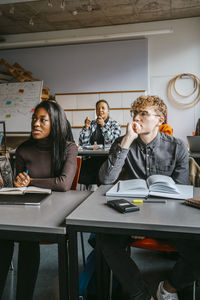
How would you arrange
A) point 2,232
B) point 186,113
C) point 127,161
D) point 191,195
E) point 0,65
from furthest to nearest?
1. point 0,65
2. point 186,113
3. point 127,161
4. point 191,195
5. point 2,232

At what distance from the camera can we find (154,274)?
198 centimetres

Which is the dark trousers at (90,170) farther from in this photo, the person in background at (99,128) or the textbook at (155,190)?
the textbook at (155,190)

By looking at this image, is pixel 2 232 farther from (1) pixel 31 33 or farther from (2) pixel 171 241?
(1) pixel 31 33

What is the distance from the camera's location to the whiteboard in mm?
6090

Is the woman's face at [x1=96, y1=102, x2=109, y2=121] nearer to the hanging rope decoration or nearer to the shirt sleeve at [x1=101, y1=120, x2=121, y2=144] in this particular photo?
the shirt sleeve at [x1=101, y1=120, x2=121, y2=144]

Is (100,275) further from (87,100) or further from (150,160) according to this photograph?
(87,100)

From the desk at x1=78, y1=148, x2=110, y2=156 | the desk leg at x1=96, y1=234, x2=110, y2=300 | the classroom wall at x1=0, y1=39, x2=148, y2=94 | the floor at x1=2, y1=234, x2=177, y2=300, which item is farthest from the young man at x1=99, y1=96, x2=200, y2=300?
the classroom wall at x1=0, y1=39, x2=148, y2=94

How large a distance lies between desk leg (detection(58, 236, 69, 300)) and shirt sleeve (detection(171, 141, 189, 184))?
3.11ft

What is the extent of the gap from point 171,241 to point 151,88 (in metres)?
5.07

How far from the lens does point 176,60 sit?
19.3 feet

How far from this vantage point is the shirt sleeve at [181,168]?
177 centimetres

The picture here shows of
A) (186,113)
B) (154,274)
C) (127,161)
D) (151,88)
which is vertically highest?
(151,88)

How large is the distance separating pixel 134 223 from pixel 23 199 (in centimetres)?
65

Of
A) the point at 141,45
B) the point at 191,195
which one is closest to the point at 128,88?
the point at 141,45
